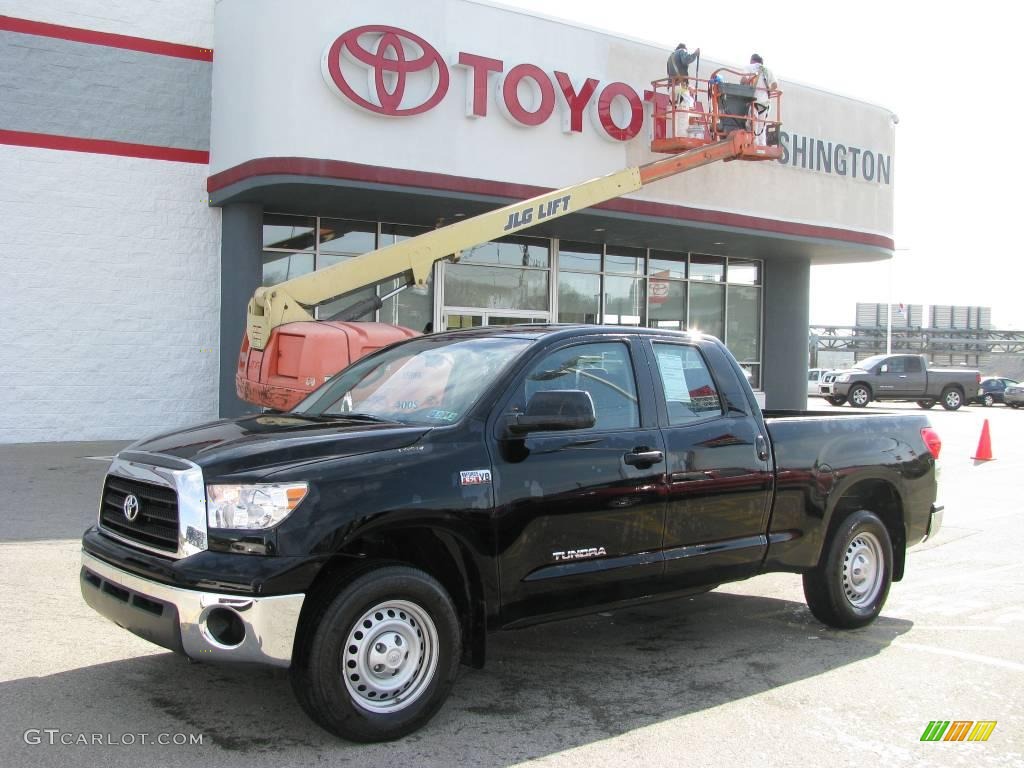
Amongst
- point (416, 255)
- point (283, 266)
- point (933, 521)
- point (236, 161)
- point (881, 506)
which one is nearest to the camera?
point (881, 506)

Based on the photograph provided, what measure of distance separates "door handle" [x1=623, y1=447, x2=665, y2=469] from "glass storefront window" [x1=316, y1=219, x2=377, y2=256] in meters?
13.0

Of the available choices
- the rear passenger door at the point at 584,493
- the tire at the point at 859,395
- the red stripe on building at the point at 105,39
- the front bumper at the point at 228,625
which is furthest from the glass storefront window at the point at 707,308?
the front bumper at the point at 228,625

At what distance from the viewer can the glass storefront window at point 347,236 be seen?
1756 cm

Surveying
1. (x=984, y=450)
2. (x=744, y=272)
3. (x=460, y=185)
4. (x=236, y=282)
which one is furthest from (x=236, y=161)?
(x=984, y=450)

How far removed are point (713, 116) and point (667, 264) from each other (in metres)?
5.07

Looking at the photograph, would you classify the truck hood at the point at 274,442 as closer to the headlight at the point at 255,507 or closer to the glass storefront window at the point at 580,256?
the headlight at the point at 255,507

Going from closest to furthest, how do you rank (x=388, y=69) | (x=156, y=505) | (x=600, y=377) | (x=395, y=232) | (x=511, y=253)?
(x=156, y=505) → (x=600, y=377) → (x=388, y=69) → (x=395, y=232) → (x=511, y=253)

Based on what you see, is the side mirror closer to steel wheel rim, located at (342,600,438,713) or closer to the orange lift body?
steel wheel rim, located at (342,600,438,713)

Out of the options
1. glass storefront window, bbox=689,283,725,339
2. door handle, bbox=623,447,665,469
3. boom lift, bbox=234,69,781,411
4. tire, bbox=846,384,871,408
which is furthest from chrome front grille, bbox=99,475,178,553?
tire, bbox=846,384,871,408

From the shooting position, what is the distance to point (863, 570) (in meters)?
6.67

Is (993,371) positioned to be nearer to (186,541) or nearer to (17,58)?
(17,58)

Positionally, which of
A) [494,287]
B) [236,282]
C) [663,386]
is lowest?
[663,386]

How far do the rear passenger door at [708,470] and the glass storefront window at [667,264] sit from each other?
15844 millimetres

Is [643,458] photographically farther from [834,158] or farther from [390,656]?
[834,158]
